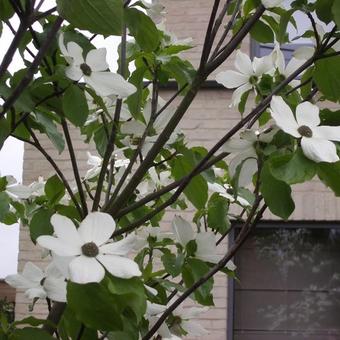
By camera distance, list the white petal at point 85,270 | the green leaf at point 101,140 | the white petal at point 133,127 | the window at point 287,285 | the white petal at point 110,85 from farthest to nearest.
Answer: the window at point 287,285, the green leaf at point 101,140, the white petal at point 133,127, the white petal at point 110,85, the white petal at point 85,270

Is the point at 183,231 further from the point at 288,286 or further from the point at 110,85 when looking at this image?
the point at 288,286

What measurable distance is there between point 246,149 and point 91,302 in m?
0.33

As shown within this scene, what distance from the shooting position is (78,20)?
2.62ft

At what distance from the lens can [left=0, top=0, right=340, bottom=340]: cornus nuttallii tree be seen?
80 centimetres

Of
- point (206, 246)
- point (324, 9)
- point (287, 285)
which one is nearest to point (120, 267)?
point (206, 246)

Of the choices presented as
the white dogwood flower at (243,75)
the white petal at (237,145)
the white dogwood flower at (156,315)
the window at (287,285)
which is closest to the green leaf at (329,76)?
the white petal at (237,145)

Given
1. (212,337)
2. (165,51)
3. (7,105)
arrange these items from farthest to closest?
(212,337)
(165,51)
(7,105)

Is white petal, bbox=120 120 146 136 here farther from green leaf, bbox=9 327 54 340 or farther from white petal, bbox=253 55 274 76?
green leaf, bbox=9 327 54 340

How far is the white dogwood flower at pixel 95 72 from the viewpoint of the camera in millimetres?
954

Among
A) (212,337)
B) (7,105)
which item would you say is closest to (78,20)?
(7,105)

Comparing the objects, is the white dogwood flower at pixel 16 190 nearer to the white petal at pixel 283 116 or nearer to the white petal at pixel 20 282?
the white petal at pixel 20 282

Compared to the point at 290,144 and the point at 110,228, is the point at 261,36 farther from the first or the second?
the point at 110,228

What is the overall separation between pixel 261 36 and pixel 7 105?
47cm

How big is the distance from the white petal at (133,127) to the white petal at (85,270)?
17.4 inches
